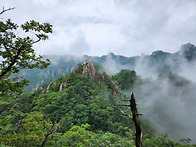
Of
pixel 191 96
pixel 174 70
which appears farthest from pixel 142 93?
pixel 174 70

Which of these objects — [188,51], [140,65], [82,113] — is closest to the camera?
[82,113]

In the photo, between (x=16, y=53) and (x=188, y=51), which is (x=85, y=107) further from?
(x=188, y=51)

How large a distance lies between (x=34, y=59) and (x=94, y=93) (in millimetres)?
33181

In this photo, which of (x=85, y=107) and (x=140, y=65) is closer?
(x=85, y=107)

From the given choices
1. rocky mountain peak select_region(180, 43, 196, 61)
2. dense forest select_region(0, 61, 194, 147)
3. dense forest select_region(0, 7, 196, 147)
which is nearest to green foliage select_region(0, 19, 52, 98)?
dense forest select_region(0, 7, 196, 147)

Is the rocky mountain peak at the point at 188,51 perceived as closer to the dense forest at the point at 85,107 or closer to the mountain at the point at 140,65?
the mountain at the point at 140,65

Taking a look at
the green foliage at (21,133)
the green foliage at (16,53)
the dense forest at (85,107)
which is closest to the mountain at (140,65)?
the dense forest at (85,107)

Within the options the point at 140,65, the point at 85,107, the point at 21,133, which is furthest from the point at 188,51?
the point at 21,133

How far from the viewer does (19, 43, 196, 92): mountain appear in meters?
129

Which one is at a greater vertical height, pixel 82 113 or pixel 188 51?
pixel 188 51

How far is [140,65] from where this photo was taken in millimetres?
178250

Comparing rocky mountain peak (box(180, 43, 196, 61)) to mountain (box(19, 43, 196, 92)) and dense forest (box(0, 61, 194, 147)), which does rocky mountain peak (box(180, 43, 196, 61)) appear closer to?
mountain (box(19, 43, 196, 92))

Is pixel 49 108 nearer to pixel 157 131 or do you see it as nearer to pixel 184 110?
pixel 157 131

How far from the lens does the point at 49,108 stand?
105 feet
